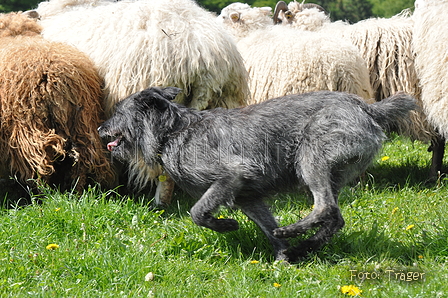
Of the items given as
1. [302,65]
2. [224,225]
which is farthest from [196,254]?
[302,65]

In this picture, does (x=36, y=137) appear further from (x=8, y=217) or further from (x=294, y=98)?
(x=294, y=98)

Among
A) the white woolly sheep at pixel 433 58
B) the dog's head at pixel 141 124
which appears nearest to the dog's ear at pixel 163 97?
the dog's head at pixel 141 124

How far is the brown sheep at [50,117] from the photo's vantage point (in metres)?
4.74

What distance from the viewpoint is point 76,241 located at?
13.3 ft

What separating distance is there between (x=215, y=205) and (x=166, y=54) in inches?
63.6

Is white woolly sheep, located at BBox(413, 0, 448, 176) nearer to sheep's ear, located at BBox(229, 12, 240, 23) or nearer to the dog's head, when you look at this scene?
sheep's ear, located at BBox(229, 12, 240, 23)

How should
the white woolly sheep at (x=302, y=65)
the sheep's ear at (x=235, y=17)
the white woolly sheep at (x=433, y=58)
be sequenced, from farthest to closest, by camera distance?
the sheep's ear at (x=235, y=17)
the white woolly sheep at (x=302, y=65)
the white woolly sheep at (x=433, y=58)

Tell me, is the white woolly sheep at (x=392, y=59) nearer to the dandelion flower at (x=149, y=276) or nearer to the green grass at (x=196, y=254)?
the green grass at (x=196, y=254)

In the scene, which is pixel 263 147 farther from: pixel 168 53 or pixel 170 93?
pixel 168 53

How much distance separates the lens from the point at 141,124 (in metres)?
4.09

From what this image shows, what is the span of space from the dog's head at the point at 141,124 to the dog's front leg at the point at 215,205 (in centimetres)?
52

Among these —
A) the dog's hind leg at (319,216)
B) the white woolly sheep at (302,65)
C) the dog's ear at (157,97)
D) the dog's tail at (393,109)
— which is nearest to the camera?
the dog's hind leg at (319,216)

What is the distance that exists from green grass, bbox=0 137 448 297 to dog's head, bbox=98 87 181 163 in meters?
0.61

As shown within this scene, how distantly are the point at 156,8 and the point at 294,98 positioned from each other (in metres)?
1.77
